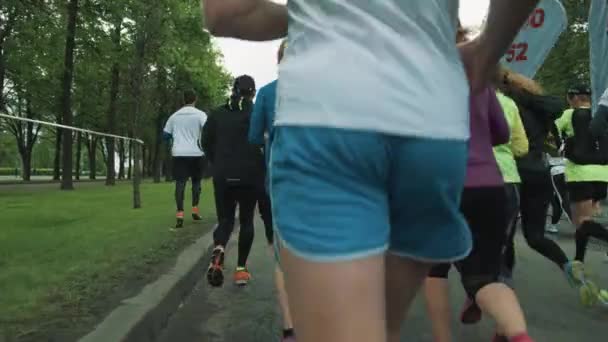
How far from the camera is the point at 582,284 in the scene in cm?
518

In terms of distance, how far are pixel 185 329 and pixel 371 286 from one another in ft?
12.2

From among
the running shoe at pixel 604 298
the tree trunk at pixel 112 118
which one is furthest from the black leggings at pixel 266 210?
the tree trunk at pixel 112 118

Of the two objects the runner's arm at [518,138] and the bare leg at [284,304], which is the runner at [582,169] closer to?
the runner's arm at [518,138]

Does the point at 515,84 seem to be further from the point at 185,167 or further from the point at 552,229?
the point at 552,229

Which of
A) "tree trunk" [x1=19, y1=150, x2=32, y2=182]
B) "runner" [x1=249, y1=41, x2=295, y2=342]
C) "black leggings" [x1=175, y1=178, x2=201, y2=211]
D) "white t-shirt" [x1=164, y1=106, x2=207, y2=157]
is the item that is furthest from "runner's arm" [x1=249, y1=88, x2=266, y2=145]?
"tree trunk" [x1=19, y1=150, x2=32, y2=182]

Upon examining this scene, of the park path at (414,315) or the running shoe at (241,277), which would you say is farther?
the running shoe at (241,277)

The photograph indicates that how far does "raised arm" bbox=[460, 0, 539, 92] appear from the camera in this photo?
1.48m

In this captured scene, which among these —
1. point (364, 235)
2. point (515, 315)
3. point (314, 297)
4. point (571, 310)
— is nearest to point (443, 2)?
point (364, 235)

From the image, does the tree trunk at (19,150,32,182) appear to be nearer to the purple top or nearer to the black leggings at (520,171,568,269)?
the black leggings at (520,171,568,269)

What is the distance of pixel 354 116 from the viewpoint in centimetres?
138

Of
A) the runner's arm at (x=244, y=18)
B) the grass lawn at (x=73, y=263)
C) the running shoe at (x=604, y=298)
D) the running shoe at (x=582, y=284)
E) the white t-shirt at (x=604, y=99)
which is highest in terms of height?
the white t-shirt at (x=604, y=99)

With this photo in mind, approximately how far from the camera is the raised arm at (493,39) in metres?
1.48

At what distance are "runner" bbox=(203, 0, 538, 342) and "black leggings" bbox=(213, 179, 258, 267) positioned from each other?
4887mm

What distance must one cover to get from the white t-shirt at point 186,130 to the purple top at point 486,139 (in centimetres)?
784
